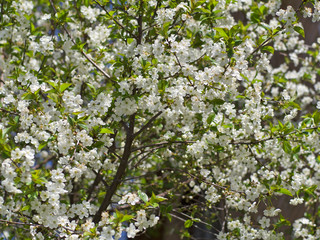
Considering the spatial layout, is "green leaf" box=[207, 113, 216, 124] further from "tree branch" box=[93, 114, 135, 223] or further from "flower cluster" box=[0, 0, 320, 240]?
"tree branch" box=[93, 114, 135, 223]

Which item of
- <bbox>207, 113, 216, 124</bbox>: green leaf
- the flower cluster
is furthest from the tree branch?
<bbox>207, 113, 216, 124</bbox>: green leaf

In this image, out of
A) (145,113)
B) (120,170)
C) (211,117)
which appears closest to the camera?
(211,117)

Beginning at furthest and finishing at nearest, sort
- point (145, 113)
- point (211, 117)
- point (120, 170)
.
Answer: point (120, 170) → point (145, 113) → point (211, 117)

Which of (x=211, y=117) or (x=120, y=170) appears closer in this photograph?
(x=211, y=117)

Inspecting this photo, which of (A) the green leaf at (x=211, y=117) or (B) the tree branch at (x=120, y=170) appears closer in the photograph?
(A) the green leaf at (x=211, y=117)

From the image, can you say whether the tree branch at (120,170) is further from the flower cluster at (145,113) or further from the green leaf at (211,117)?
the green leaf at (211,117)

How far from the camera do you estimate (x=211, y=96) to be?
303 cm

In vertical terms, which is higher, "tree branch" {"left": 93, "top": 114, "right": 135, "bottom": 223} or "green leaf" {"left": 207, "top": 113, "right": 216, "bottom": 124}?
"green leaf" {"left": 207, "top": 113, "right": 216, "bottom": 124}

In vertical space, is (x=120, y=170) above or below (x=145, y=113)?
below

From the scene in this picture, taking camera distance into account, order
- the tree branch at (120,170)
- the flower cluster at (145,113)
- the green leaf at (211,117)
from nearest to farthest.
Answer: the flower cluster at (145,113)
the green leaf at (211,117)
the tree branch at (120,170)

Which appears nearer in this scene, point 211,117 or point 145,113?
point 211,117

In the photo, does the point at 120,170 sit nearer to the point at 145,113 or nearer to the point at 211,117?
the point at 145,113

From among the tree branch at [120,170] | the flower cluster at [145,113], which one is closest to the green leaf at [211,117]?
the flower cluster at [145,113]

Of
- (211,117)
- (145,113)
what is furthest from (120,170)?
(211,117)
